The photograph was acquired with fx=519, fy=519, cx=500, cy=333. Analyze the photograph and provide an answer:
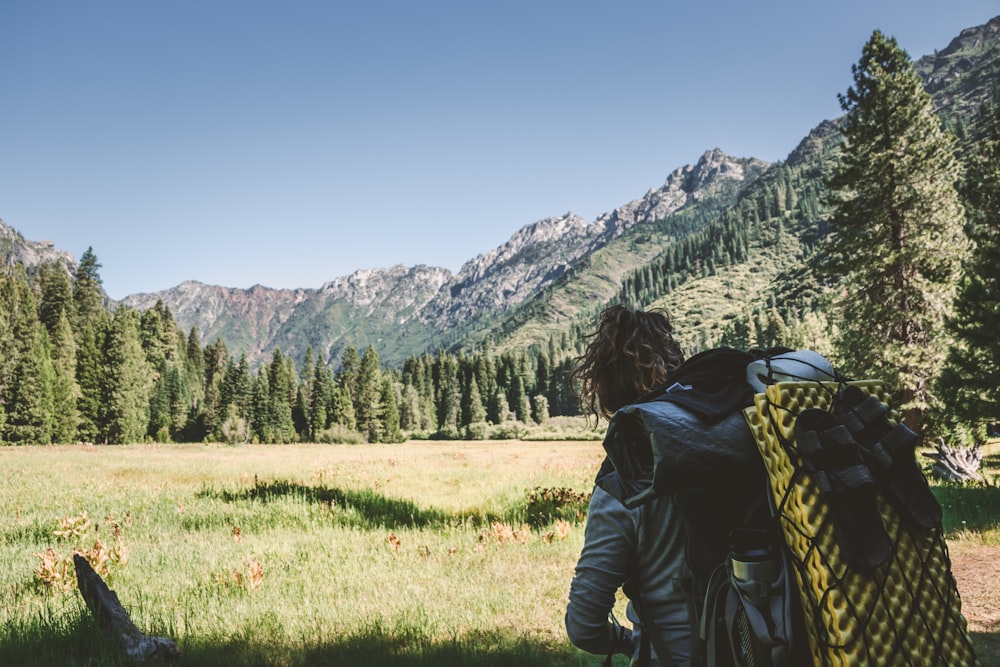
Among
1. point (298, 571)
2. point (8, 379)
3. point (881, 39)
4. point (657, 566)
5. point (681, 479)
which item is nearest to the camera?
point (681, 479)

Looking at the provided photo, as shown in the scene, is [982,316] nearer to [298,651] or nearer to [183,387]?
[298,651]

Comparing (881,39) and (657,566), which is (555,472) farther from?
(881,39)

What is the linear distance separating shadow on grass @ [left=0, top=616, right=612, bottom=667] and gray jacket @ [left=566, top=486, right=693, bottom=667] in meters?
2.81

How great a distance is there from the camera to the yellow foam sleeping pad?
1462 mm

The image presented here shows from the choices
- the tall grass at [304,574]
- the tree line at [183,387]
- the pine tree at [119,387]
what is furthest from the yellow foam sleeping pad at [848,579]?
the pine tree at [119,387]

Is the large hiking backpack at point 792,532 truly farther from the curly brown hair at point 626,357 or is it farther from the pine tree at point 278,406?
the pine tree at point 278,406

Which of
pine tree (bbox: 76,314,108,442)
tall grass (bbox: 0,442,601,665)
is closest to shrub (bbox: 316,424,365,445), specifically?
pine tree (bbox: 76,314,108,442)

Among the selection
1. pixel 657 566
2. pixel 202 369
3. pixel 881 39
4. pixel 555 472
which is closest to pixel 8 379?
pixel 202 369

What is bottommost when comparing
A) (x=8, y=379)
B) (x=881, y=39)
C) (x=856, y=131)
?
(x=8, y=379)

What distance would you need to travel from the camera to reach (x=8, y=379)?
150 feet

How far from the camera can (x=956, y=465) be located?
13.2 m

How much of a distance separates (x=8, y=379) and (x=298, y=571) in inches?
2214

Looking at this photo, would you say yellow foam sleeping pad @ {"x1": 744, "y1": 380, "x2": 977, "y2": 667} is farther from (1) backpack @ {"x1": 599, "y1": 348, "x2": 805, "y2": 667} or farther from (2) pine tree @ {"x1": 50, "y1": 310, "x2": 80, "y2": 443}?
(2) pine tree @ {"x1": 50, "y1": 310, "x2": 80, "y2": 443}

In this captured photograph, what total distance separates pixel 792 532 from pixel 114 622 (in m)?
5.12
